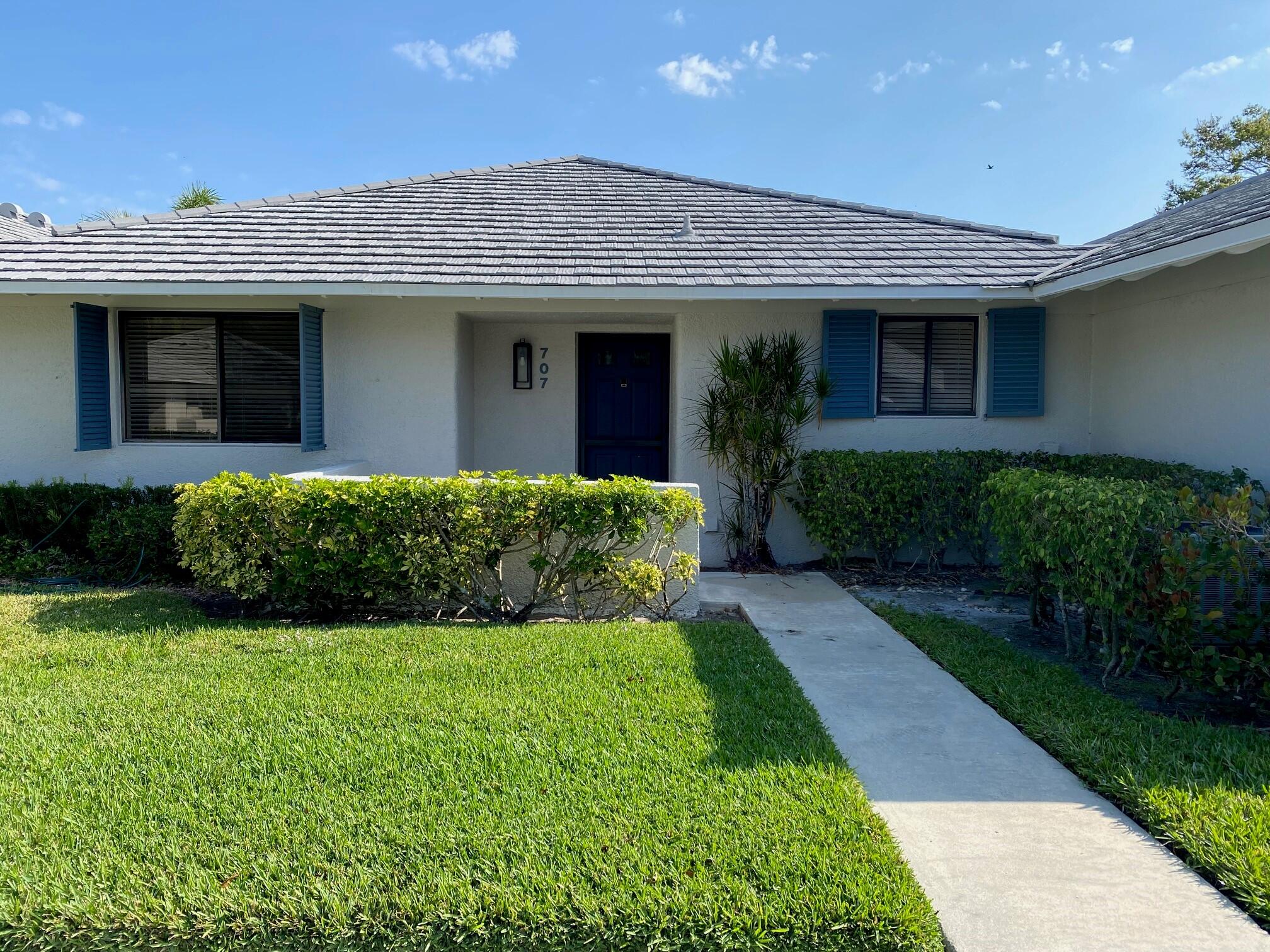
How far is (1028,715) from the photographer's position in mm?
4266

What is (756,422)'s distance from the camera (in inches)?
321

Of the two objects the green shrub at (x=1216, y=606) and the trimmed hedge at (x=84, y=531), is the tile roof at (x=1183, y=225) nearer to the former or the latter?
the green shrub at (x=1216, y=606)

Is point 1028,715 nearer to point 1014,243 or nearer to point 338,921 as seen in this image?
point 338,921

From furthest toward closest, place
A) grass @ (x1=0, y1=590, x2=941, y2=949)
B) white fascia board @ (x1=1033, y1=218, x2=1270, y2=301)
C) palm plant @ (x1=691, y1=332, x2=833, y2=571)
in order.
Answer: palm plant @ (x1=691, y1=332, x2=833, y2=571)
white fascia board @ (x1=1033, y1=218, x2=1270, y2=301)
grass @ (x1=0, y1=590, x2=941, y2=949)

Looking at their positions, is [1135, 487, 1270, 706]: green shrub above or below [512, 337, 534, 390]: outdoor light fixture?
below

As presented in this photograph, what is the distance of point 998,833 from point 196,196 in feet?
58.3

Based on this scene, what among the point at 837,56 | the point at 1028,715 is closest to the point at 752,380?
the point at 1028,715

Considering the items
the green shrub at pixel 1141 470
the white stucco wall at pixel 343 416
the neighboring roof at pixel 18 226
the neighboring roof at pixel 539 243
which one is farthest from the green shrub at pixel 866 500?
the neighboring roof at pixel 18 226

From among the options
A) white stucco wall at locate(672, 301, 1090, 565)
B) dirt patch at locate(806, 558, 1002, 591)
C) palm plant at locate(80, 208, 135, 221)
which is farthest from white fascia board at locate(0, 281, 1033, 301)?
palm plant at locate(80, 208, 135, 221)

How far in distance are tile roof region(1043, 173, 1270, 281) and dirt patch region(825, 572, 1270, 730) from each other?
10.3ft

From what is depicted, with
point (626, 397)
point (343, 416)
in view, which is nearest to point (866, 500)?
point (626, 397)

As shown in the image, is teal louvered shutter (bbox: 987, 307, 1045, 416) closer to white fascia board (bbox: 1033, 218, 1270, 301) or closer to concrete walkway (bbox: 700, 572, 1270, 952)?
white fascia board (bbox: 1033, 218, 1270, 301)

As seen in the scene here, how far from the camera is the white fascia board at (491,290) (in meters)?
7.79

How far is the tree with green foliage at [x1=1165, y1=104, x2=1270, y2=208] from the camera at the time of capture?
25562 millimetres
